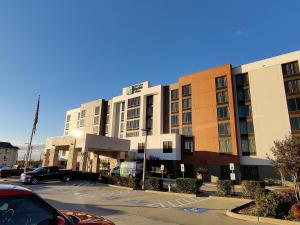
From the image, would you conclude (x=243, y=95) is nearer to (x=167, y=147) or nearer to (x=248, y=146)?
(x=248, y=146)

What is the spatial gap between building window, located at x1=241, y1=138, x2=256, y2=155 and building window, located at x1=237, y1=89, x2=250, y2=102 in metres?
7.78

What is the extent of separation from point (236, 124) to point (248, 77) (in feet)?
31.0

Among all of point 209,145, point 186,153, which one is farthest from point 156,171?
point 209,145

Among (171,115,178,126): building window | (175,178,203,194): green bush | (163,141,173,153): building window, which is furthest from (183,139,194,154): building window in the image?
(175,178,203,194): green bush

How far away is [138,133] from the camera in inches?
2414

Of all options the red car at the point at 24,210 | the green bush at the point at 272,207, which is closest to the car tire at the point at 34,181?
the green bush at the point at 272,207

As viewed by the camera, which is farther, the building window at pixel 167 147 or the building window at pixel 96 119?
the building window at pixel 96 119

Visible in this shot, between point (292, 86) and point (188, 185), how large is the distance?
30.3m

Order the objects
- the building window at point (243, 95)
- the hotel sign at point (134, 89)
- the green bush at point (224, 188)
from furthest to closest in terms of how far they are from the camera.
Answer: the hotel sign at point (134, 89), the building window at point (243, 95), the green bush at point (224, 188)

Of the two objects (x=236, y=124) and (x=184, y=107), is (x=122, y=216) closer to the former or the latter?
(x=236, y=124)

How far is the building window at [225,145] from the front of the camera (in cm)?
4588

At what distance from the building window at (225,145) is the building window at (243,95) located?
840 cm

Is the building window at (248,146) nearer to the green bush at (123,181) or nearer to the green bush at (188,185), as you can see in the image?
the green bush at (188,185)

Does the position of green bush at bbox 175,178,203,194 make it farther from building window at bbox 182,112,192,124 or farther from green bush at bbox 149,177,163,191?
building window at bbox 182,112,192,124
